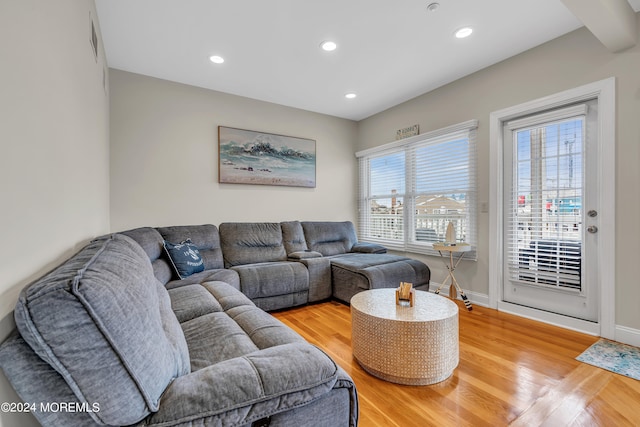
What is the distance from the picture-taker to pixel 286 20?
2.31m

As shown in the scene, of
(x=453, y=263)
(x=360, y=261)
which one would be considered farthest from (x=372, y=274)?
(x=453, y=263)

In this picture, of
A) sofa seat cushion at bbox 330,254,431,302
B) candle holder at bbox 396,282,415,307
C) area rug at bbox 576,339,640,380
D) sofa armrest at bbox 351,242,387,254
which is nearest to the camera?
area rug at bbox 576,339,640,380

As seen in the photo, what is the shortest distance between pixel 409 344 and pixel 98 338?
158 centimetres

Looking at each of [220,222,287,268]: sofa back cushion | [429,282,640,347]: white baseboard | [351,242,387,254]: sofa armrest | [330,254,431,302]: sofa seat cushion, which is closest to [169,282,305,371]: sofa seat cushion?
[220,222,287,268]: sofa back cushion

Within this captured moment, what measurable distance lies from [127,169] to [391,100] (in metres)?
3.44

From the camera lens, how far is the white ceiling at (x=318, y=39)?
217 cm

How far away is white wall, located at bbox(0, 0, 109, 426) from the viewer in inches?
28.6

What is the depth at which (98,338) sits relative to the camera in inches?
25.1

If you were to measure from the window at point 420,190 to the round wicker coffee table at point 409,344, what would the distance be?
5.81 ft

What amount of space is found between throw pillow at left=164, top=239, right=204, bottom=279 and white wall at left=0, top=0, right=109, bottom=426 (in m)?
1.12

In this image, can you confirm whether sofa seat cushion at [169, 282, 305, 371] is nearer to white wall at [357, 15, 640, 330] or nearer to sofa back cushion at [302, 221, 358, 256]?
sofa back cushion at [302, 221, 358, 256]

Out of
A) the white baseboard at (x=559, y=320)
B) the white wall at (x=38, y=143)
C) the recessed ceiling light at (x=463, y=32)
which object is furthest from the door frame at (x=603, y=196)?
the white wall at (x=38, y=143)

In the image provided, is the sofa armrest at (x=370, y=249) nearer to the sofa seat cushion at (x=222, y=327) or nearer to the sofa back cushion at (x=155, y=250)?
the sofa seat cushion at (x=222, y=327)

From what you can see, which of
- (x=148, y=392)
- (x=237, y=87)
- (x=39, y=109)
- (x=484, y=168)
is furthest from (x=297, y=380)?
(x=237, y=87)
